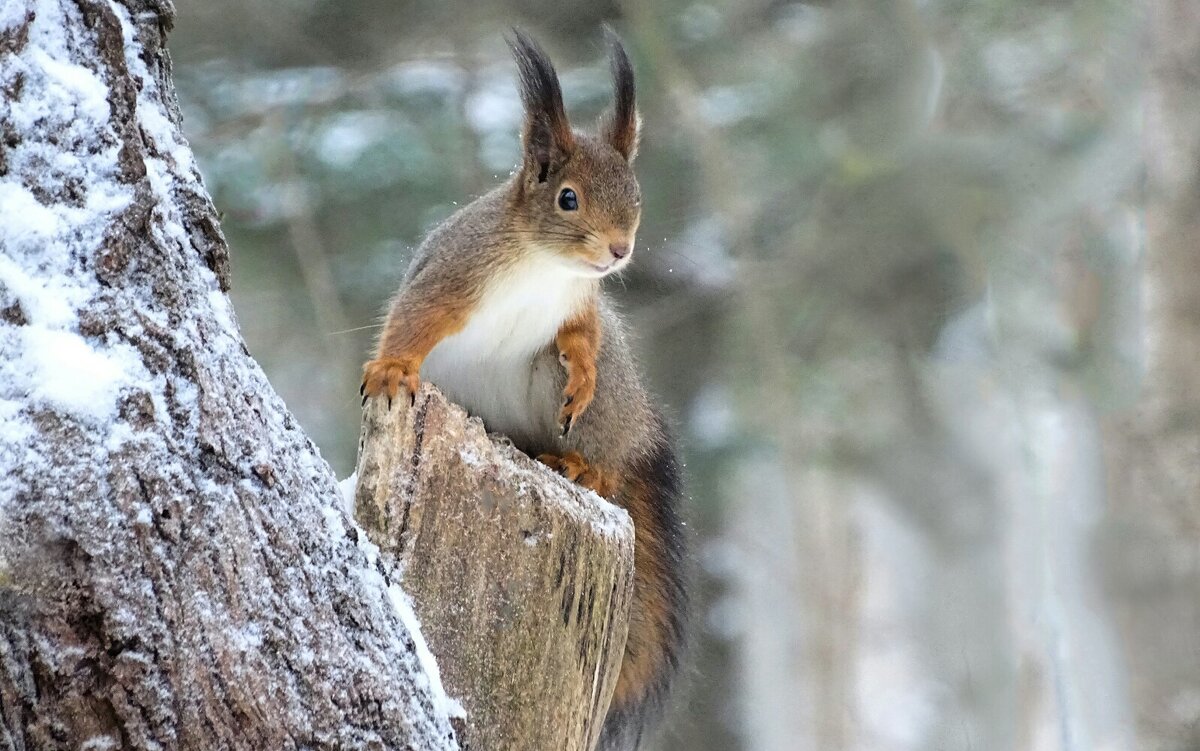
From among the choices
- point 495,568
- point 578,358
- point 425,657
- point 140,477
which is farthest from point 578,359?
point 140,477

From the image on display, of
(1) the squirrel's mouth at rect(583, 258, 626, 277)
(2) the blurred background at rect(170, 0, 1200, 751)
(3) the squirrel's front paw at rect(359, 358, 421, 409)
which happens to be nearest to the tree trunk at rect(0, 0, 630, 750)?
(3) the squirrel's front paw at rect(359, 358, 421, 409)

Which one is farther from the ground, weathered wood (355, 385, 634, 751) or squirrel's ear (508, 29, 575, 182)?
squirrel's ear (508, 29, 575, 182)

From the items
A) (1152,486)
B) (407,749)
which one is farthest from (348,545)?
(1152,486)

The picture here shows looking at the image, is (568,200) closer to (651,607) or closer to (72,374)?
(651,607)

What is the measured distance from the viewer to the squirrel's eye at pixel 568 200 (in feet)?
5.89

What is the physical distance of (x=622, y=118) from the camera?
187 centimetres

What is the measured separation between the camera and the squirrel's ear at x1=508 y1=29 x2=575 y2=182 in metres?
1.73

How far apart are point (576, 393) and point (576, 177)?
33cm

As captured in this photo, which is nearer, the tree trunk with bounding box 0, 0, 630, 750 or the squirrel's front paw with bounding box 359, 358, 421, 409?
the tree trunk with bounding box 0, 0, 630, 750

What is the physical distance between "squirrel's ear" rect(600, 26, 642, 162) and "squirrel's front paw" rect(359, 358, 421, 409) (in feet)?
1.84

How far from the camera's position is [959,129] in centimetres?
367

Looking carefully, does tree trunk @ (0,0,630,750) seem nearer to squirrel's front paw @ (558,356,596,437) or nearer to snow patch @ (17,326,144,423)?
snow patch @ (17,326,144,423)

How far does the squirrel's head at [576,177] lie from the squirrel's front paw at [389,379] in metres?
0.37

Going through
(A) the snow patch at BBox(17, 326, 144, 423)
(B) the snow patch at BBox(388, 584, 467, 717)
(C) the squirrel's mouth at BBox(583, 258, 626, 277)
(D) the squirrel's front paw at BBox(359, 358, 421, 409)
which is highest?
(C) the squirrel's mouth at BBox(583, 258, 626, 277)
